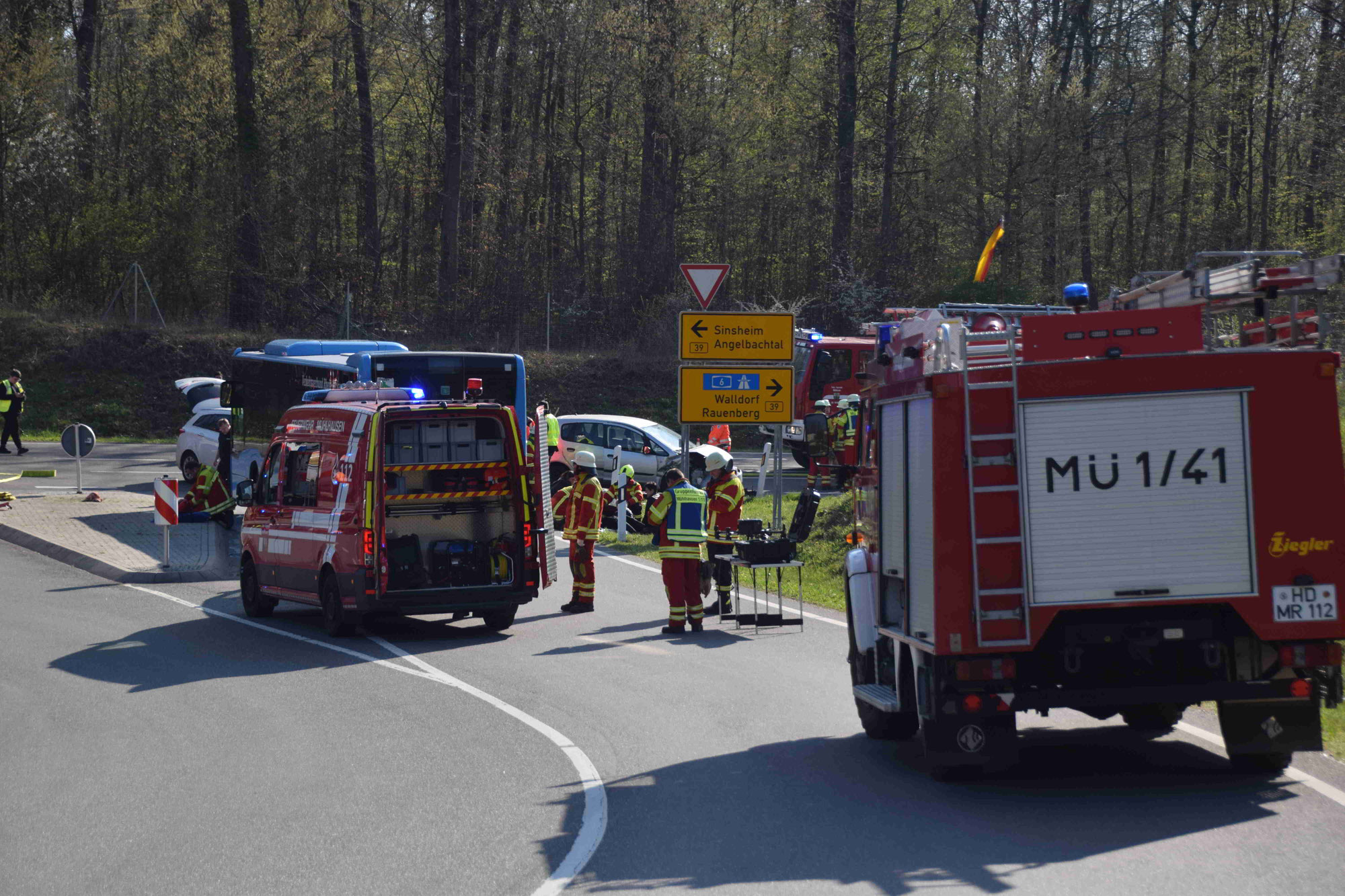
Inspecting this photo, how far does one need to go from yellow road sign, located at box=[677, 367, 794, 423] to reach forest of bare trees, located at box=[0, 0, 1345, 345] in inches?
905

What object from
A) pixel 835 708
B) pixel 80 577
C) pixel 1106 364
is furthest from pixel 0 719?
pixel 80 577

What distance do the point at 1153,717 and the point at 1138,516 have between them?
2.22m

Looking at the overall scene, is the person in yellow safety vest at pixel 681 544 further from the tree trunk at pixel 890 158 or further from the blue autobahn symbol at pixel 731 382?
the tree trunk at pixel 890 158

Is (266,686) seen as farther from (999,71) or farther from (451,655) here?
(999,71)

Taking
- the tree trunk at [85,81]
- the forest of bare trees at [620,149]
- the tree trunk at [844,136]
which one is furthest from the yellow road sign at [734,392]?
the tree trunk at [85,81]

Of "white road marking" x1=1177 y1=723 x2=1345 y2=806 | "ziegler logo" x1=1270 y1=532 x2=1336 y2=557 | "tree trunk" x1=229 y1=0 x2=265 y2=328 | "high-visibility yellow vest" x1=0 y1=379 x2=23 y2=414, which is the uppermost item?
"tree trunk" x1=229 y1=0 x2=265 y2=328

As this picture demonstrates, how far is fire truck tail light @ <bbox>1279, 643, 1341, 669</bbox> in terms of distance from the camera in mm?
7406

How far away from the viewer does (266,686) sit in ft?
37.2

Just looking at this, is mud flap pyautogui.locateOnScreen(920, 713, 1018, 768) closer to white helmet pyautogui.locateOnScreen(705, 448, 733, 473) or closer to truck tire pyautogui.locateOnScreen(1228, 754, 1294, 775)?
truck tire pyautogui.locateOnScreen(1228, 754, 1294, 775)

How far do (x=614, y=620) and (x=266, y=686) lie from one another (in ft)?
15.2

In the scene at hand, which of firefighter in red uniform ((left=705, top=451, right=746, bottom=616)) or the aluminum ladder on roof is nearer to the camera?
the aluminum ladder on roof

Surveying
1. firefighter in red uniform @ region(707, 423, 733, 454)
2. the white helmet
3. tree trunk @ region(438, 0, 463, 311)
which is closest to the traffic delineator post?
the white helmet

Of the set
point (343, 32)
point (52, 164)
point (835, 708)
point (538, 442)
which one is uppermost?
point (343, 32)

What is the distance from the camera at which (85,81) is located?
43.9 meters
